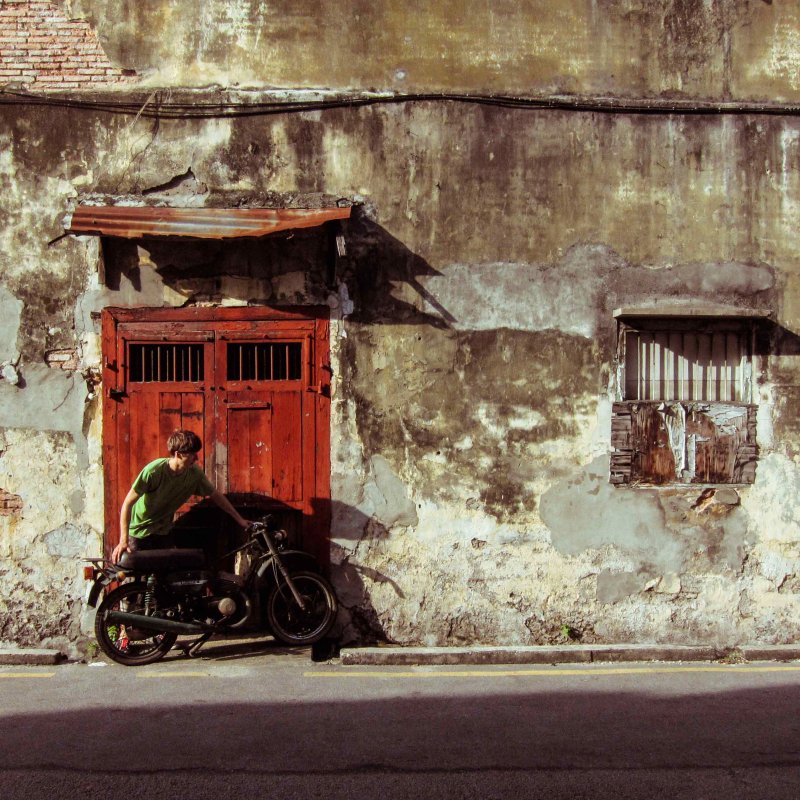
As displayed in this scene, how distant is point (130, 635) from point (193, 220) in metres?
3.42

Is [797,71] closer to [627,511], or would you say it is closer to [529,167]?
[529,167]

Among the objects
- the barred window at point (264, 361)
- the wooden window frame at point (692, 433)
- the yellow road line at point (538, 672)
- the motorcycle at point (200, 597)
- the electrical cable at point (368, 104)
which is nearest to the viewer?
the yellow road line at point (538, 672)

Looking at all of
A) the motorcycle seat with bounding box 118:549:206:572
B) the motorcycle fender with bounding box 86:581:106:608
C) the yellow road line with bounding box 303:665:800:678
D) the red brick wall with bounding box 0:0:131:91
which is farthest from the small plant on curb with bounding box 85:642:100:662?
the red brick wall with bounding box 0:0:131:91

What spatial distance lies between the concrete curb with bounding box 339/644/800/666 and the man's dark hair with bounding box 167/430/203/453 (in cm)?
212

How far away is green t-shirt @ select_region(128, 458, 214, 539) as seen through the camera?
7.00 m

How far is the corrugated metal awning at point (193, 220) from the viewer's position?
22.6 feet

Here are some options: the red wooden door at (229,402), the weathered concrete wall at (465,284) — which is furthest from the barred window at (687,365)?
the red wooden door at (229,402)

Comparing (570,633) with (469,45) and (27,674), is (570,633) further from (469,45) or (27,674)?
(469,45)

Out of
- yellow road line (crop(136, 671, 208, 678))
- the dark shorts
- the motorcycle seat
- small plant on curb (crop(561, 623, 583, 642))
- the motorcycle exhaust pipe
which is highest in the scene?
the dark shorts

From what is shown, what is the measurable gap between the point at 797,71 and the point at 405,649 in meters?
6.19

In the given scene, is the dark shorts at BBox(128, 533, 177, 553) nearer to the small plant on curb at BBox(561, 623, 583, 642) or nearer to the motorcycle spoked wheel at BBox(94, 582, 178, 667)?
the motorcycle spoked wheel at BBox(94, 582, 178, 667)

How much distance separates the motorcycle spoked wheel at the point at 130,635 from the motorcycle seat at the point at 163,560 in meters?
0.18

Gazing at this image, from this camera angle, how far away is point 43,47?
7.53 meters

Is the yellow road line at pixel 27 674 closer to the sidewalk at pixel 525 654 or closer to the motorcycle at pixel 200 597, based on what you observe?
the sidewalk at pixel 525 654
